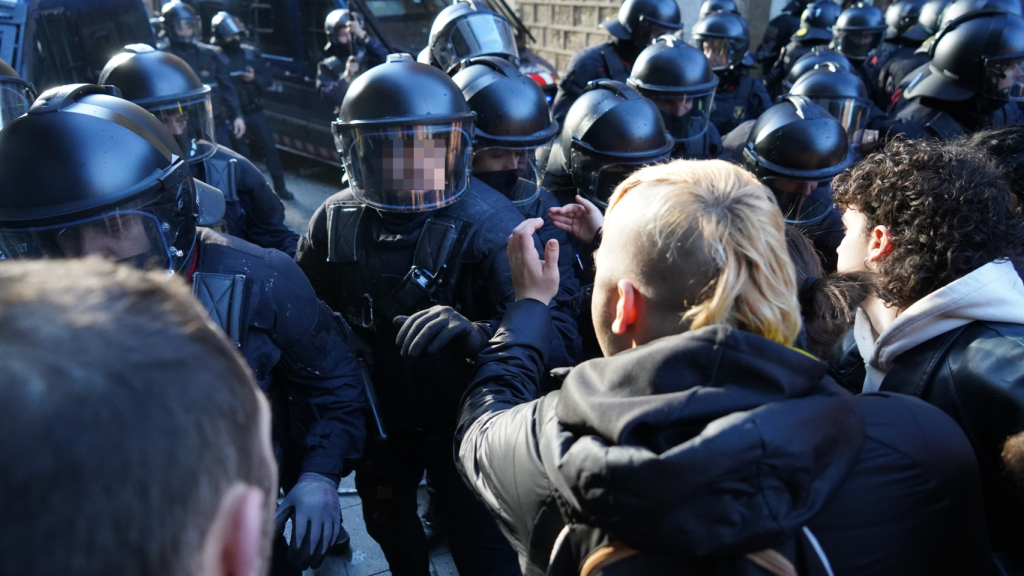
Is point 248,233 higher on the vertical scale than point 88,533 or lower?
lower

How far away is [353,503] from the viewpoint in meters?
3.14

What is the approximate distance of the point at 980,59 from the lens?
402 centimetres

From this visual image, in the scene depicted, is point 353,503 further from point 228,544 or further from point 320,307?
point 228,544

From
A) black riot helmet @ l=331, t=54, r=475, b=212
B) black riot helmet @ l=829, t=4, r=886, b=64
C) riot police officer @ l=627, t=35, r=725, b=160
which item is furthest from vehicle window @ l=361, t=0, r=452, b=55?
black riot helmet @ l=331, t=54, r=475, b=212

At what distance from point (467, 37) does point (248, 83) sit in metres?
3.70

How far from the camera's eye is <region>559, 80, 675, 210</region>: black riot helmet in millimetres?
3047

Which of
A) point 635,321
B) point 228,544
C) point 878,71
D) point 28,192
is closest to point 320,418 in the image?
point 28,192

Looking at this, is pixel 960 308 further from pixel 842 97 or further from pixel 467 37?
pixel 467 37

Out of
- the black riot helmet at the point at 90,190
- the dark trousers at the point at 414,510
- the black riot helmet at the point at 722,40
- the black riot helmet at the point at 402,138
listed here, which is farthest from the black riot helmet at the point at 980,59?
the black riot helmet at the point at 90,190

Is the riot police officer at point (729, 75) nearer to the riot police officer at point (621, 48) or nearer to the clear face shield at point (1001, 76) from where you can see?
the riot police officer at point (621, 48)

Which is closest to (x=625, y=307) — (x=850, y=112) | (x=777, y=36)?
(x=850, y=112)

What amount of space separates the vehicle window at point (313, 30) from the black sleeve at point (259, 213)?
4.64 meters

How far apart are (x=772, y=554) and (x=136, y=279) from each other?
867mm

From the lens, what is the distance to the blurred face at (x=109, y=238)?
5.38 ft
